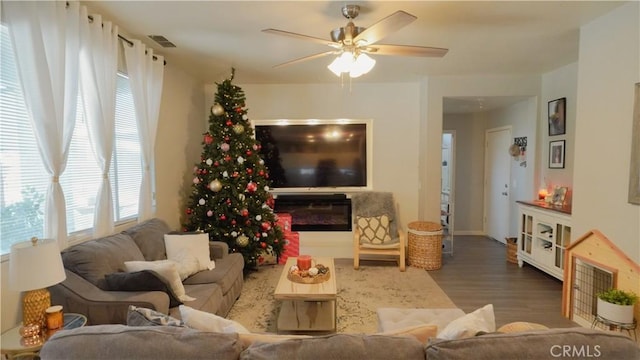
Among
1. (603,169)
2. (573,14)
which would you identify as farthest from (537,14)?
(603,169)

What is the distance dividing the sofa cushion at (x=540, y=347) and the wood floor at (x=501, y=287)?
193 centimetres

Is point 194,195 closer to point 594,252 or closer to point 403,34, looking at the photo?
point 403,34

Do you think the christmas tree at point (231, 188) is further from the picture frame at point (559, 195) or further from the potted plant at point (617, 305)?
the picture frame at point (559, 195)

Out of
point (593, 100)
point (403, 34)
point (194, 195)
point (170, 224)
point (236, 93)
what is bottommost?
point (170, 224)

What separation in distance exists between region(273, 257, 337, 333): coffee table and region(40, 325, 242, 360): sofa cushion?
1.44m

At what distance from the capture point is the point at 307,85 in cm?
515

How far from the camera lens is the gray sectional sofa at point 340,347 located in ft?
3.80

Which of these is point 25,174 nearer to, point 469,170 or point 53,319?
point 53,319

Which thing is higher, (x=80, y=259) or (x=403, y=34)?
(x=403, y=34)

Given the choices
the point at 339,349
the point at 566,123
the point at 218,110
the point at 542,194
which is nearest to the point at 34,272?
the point at 339,349

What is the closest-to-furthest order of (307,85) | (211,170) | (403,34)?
(403,34), (211,170), (307,85)

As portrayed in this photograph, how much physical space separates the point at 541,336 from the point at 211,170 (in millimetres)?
3584

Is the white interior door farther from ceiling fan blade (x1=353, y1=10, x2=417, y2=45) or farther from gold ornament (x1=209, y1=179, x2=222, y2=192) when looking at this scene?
gold ornament (x1=209, y1=179, x2=222, y2=192)

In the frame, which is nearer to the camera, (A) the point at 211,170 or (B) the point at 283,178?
(A) the point at 211,170
